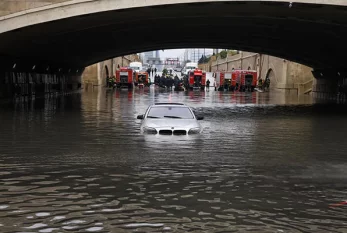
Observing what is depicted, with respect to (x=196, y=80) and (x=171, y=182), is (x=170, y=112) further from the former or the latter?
(x=196, y=80)

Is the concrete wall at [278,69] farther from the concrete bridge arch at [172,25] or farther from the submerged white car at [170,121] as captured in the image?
the submerged white car at [170,121]

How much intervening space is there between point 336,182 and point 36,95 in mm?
40039

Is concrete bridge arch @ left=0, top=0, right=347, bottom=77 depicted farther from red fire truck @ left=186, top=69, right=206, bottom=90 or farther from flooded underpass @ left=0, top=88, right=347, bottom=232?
red fire truck @ left=186, top=69, right=206, bottom=90

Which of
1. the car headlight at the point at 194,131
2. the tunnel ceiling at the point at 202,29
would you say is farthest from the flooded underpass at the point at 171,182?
the tunnel ceiling at the point at 202,29

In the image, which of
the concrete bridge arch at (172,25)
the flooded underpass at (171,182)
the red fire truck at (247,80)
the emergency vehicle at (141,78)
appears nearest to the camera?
the flooded underpass at (171,182)

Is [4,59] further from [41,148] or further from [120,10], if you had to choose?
[41,148]

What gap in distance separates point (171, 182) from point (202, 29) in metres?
29.7

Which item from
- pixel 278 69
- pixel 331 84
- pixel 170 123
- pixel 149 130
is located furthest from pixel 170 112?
pixel 278 69

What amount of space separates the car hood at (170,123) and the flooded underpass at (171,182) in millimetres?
552

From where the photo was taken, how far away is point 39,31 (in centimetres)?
2905

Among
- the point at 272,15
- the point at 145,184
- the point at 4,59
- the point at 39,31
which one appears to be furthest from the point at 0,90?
the point at 145,184

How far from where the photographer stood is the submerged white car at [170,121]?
15.5m

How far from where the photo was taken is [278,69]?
79.1m

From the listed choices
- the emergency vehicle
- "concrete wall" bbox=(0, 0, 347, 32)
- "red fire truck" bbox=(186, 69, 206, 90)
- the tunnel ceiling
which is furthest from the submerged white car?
the emergency vehicle
